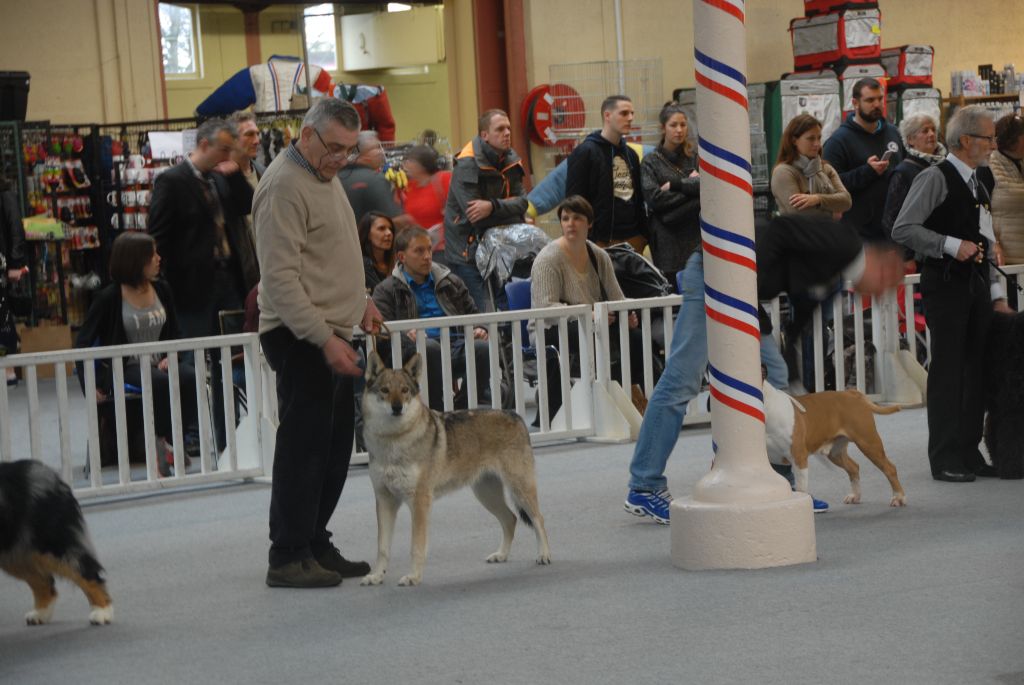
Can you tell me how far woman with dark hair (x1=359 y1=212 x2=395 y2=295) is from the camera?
8.20 meters

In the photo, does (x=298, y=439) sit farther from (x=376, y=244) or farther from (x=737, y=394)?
(x=376, y=244)

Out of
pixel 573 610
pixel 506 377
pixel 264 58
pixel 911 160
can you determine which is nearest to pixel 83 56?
pixel 264 58

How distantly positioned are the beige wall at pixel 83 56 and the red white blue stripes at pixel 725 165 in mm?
9847

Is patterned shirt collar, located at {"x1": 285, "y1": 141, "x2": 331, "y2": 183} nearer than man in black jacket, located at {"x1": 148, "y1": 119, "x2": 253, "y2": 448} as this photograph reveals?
Yes

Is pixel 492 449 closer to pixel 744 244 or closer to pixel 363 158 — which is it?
pixel 744 244

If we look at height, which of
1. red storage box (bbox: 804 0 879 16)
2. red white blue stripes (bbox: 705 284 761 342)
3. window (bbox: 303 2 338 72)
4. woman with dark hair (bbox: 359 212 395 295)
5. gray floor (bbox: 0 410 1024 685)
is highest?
window (bbox: 303 2 338 72)

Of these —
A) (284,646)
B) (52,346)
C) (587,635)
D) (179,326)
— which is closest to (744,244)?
(587,635)

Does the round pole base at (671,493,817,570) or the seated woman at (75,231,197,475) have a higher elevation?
the seated woman at (75,231,197,475)

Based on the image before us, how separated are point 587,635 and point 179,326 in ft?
14.3

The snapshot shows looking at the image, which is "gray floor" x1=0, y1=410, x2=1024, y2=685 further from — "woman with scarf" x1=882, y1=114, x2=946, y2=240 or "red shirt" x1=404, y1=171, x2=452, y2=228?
"red shirt" x1=404, y1=171, x2=452, y2=228

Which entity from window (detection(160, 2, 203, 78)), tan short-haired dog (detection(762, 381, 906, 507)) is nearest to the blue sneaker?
tan short-haired dog (detection(762, 381, 906, 507))

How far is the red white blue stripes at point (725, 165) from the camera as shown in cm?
505

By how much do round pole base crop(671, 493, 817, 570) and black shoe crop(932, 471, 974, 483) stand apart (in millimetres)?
1697

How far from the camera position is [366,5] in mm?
17234
